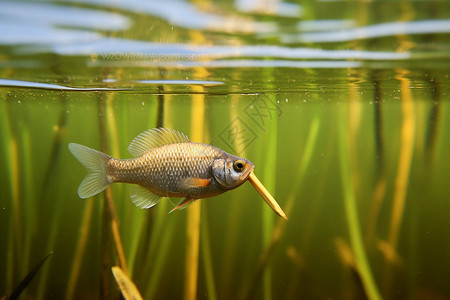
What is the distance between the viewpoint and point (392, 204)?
18.2 feet

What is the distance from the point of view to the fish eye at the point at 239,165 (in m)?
2.35

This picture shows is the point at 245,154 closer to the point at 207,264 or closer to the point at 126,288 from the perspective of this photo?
the point at 207,264

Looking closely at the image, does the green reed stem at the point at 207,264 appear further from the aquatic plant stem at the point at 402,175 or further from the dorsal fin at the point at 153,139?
the aquatic plant stem at the point at 402,175

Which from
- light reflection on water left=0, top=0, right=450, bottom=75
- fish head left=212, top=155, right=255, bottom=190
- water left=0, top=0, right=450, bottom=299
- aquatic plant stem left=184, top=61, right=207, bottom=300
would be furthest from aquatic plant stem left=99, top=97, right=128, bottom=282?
fish head left=212, top=155, right=255, bottom=190

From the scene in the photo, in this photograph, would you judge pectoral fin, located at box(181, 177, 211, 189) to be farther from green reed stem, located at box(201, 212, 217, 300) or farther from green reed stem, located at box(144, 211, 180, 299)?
green reed stem, located at box(201, 212, 217, 300)

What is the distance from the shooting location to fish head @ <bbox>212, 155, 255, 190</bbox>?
2330 mm

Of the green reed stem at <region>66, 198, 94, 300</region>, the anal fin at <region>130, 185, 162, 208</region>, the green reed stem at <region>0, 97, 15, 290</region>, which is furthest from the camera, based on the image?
the green reed stem at <region>0, 97, 15, 290</region>

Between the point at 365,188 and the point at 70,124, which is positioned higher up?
the point at 70,124

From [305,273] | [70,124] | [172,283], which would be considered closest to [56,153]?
[70,124]

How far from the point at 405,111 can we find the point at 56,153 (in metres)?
6.18

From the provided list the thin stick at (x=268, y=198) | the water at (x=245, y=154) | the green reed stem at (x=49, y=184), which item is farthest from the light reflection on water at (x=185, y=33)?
the green reed stem at (x=49, y=184)

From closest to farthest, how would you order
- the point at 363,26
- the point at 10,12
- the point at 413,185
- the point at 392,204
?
the point at 10,12 < the point at 363,26 < the point at 392,204 < the point at 413,185

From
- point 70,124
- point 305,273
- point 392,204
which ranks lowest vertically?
point 305,273

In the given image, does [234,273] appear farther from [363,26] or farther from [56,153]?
[363,26]
